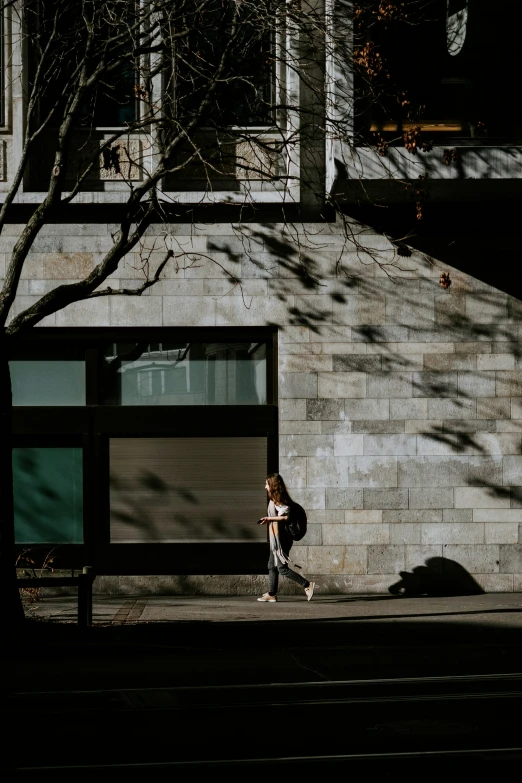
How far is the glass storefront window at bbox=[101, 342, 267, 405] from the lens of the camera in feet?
43.6

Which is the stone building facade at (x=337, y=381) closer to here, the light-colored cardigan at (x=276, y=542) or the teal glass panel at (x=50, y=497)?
the teal glass panel at (x=50, y=497)

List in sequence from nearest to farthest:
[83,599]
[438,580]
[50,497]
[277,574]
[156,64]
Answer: [83,599], [156,64], [277,574], [438,580], [50,497]

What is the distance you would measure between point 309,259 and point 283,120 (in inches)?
77.8

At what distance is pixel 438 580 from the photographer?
13.1 meters

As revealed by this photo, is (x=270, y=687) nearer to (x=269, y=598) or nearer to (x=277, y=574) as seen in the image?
(x=277, y=574)

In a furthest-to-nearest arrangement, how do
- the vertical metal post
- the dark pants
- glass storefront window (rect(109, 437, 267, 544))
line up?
glass storefront window (rect(109, 437, 267, 544)), the dark pants, the vertical metal post

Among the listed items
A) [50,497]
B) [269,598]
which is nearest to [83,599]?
[269,598]

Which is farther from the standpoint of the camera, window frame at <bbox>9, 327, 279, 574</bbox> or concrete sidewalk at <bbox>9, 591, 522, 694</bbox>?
window frame at <bbox>9, 327, 279, 574</bbox>

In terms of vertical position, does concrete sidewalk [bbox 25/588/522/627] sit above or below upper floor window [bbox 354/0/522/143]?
below

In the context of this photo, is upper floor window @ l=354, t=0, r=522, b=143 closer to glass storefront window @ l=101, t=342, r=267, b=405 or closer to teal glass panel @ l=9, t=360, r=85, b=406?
glass storefront window @ l=101, t=342, r=267, b=405

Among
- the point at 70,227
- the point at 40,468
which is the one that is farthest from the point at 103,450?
the point at 70,227

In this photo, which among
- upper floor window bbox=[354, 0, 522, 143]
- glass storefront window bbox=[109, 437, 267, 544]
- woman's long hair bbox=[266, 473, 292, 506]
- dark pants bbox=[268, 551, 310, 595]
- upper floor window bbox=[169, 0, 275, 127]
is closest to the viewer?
upper floor window bbox=[169, 0, 275, 127]

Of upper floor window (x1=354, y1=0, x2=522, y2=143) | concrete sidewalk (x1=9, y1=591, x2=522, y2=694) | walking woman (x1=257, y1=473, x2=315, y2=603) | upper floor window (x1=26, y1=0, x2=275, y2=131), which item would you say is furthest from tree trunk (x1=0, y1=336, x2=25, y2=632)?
upper floor window (x1=354, y1=0, x2=522, y2=143)

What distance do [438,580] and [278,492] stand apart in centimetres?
282
